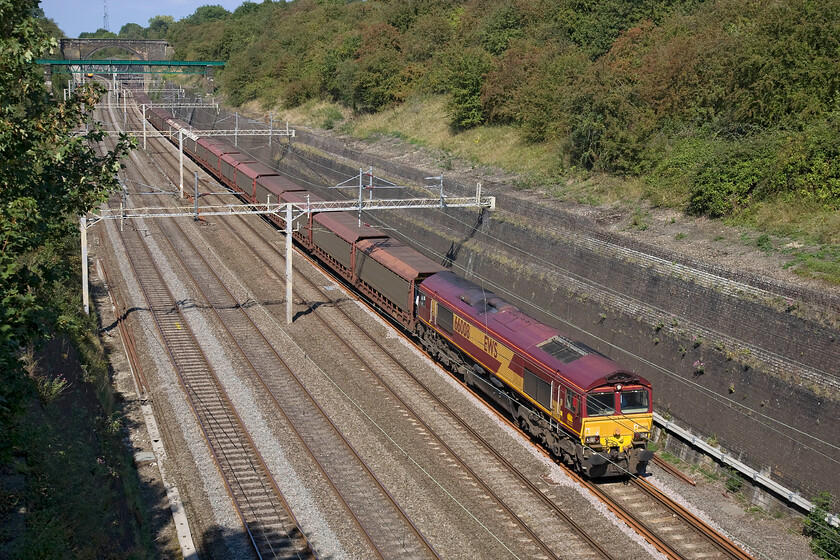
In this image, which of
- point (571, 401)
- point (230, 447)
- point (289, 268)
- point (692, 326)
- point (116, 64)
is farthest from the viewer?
point (116, 64)

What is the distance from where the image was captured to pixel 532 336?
64.3 ft

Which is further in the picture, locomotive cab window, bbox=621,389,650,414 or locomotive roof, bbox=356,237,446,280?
locomotive roof, bbox=356,237,446,280

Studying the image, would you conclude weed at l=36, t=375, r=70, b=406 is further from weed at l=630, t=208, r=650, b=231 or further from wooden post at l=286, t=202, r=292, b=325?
weed at l=630, t=208, r=650, b=231

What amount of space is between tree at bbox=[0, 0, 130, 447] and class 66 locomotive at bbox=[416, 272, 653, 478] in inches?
428

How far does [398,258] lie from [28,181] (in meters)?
17.3

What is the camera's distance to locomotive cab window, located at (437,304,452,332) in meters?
23.2

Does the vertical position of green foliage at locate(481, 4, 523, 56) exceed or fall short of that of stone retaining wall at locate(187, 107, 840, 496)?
it exceeds it

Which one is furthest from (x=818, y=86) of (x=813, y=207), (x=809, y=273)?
(x=809, y=273)

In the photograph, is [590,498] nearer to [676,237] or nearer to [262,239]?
[676,237]

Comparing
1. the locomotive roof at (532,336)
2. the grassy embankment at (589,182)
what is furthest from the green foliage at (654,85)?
the locomotive roof at (532,336)

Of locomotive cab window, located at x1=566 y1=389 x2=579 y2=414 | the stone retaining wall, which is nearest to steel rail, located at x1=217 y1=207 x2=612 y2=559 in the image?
locomotive cab window, located at x1=566 y1=389 x2=579 y2=414

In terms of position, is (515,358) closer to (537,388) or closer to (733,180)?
(537,388)

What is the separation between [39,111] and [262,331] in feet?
49.7

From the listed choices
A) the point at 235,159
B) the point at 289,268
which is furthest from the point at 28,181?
the point at 235,159
